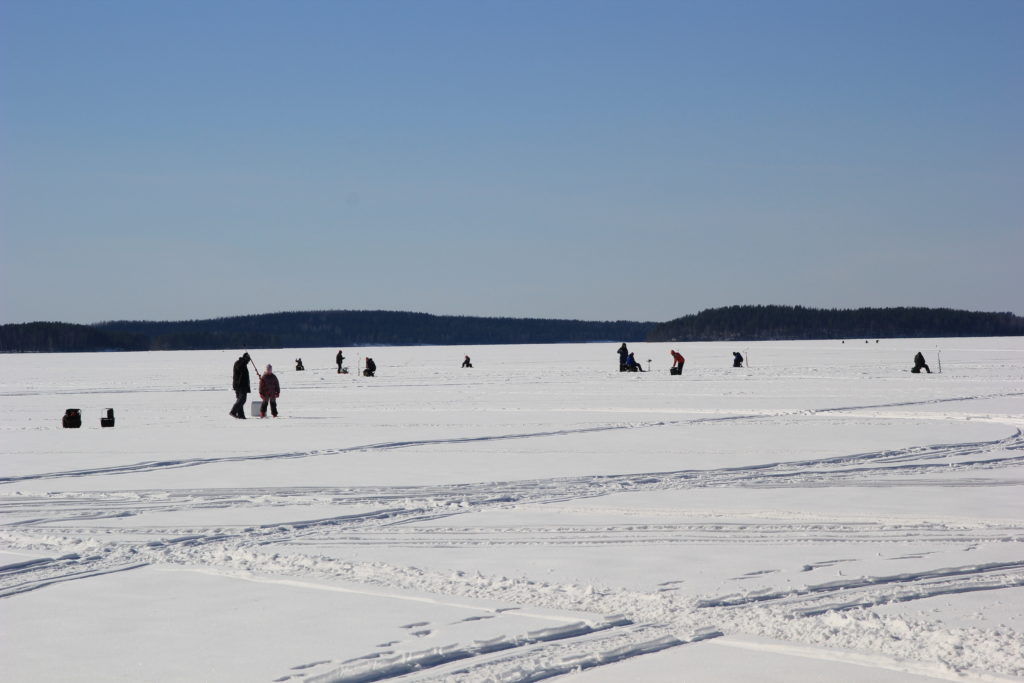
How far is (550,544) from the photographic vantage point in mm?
7746

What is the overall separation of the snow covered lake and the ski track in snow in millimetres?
28

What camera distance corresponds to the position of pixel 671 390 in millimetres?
28906

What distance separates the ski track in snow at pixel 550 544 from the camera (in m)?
5.02

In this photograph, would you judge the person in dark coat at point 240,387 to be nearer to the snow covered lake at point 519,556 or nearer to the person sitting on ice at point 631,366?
the snow covered lake at point 519,556

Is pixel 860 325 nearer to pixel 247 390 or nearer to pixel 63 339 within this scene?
pixel 63 339

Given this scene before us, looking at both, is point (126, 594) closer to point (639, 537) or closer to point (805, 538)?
point (639, 537)

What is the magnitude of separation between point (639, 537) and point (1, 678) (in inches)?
178

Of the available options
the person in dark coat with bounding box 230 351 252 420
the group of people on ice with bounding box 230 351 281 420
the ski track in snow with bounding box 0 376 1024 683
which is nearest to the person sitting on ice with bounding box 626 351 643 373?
the group of people on ice with bounding box 230 351 281 420

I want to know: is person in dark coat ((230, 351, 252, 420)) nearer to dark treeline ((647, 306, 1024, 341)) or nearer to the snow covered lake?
the snow covered lake

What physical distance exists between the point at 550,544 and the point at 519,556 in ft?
1.56

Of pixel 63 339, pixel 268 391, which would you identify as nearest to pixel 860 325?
pixel 63 339

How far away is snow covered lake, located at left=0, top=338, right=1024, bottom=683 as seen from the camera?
5.01m

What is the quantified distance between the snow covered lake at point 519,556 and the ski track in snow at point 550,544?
0.09 ft

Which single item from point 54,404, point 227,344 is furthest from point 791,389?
point 227,344
